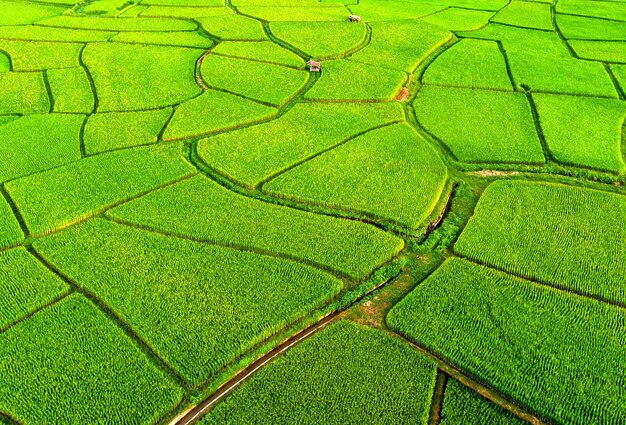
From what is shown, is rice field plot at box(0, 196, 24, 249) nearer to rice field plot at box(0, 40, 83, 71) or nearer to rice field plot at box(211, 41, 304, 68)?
rice field plot at box(0, 40, 83, 71)

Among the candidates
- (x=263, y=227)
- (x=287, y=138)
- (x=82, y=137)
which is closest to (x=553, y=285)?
(x=263, y=227)

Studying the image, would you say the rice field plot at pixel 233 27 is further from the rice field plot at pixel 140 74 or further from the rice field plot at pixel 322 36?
the rice field plot at pixel 140 74

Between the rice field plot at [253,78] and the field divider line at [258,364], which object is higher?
the rice field plot at [253,78]

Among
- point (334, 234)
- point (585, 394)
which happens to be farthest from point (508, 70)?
point (585, 394)

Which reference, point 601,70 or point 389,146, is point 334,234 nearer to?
point 389,146

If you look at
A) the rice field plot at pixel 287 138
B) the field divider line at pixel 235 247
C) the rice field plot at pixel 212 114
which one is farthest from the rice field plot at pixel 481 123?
the field divider line at pixel 235 247
